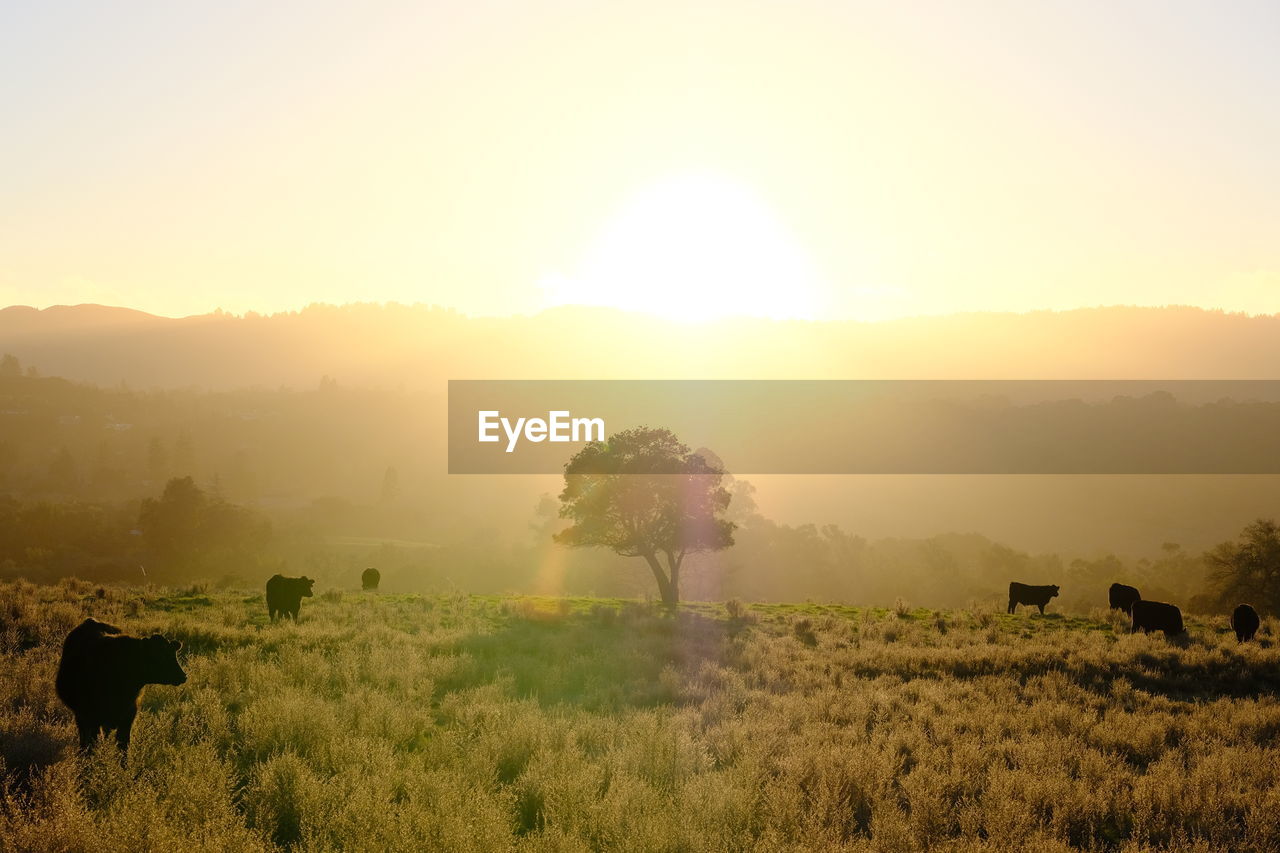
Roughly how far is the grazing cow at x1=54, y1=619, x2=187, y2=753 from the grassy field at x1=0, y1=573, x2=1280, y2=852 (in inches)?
16.6

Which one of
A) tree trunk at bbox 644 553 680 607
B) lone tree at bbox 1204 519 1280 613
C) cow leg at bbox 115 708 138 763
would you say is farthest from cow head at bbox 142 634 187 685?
lone tree at bbox 1204 519 1280 613

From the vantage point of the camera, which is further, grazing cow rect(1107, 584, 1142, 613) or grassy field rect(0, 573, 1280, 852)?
grazing cow rect(1107, 584, 1142, 613)

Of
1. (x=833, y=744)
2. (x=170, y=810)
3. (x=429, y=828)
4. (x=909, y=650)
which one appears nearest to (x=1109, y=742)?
(x=833, y=744)

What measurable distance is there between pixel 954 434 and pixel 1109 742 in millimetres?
197435

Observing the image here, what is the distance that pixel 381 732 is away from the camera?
470 inches

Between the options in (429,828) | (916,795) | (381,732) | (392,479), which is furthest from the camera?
(392,479)

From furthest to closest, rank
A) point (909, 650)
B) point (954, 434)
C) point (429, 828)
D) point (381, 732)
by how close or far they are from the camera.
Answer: point (954, 434)
point (909, 650)
point (381, 732)
point (429, 828)

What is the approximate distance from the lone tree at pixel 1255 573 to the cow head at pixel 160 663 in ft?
195

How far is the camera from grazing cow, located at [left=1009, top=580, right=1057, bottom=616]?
3516 centimetres

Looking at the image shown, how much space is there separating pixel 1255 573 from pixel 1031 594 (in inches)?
1020

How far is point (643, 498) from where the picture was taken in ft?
131

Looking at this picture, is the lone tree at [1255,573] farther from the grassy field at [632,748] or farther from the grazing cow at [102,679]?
the grazing cow at [102,679]

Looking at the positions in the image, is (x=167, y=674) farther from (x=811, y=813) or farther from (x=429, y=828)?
(x=811, y=813)

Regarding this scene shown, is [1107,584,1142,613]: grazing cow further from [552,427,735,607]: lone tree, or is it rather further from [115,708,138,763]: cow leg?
[115,708,138,763]: cow leg
